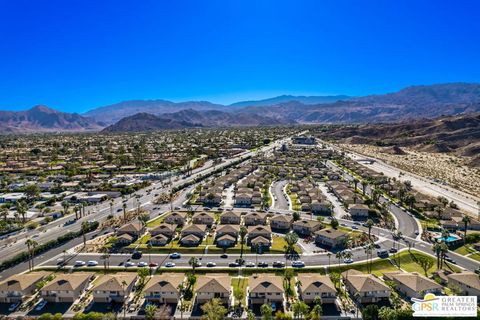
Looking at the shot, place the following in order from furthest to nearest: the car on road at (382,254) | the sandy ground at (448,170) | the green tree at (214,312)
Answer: the sandy ground at (448,170) → the car on road at (382,254) → the green tree at (214,312)

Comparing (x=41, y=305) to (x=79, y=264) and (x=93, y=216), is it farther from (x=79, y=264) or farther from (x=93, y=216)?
(x=93, y=216)

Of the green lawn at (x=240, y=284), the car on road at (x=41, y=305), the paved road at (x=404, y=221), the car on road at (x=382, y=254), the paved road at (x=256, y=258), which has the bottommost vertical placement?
the car on road at (x=41, y=305)

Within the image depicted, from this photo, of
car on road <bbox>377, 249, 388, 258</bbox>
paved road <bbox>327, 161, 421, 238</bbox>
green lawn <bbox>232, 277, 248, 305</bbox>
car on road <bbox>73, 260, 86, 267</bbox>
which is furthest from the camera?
paved road <bbox>327, 161, 421, 238</bbox>

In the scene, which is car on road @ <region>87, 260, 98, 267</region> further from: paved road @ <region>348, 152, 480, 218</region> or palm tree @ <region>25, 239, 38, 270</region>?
paved road @ <region>348, 152, 480, 218</region>

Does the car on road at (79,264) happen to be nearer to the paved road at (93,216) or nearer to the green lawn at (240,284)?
the paved road at (93,216)

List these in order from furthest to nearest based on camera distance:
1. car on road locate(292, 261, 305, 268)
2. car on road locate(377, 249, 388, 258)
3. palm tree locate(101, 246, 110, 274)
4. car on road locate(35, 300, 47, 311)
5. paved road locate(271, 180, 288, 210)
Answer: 1. paved road locate(271, 180, 288, 210)
2. car on road locate(377, 249, 388, 258)
3. car on road locate(292, 261, 305, 268)
4. palm tree locate(101, 246, 110, 274)
5. car on road locate(35, 300, 47, 311)

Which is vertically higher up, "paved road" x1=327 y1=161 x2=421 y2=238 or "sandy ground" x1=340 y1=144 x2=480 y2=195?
"sandy ground" x1=340 y1=144 x2=480 y2=195

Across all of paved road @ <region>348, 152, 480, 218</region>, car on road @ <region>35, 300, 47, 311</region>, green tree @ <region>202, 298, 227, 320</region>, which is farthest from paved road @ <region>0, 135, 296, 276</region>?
paved road @ <region>348, 152, 480, 218</region>

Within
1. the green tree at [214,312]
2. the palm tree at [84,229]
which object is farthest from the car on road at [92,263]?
the green tree at [214,312]

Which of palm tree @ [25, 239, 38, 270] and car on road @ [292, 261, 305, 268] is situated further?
palm tree @ [25, 239, 38, 270]
